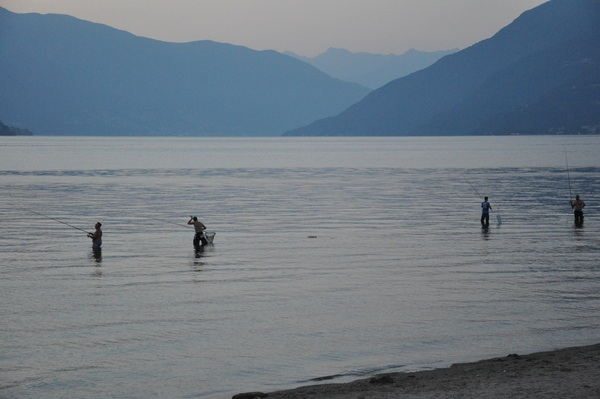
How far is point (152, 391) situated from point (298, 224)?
30026mm

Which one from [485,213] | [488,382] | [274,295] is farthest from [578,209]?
[488,382]

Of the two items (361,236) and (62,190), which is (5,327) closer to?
(361,236)

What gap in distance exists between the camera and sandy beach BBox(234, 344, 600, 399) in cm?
1516

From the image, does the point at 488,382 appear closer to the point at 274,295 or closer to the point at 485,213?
the point at 274,295

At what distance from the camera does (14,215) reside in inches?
2047

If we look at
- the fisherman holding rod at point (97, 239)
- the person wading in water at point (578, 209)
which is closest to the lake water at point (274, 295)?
the fisherman holding rod at point (97, 239)

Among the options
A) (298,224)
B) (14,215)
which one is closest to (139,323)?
(298,224)

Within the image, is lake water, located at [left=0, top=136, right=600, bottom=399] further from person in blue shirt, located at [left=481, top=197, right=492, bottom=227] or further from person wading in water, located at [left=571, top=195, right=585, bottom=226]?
person wading in water, located at [left=571, top=195, right=585, bottom=226]

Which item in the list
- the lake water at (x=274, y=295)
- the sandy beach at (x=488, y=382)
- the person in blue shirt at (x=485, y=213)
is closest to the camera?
the sandy beach at (x=488, y=382)

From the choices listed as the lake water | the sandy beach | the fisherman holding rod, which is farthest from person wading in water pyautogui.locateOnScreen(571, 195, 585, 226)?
the sandy beach

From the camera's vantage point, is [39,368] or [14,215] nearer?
[39,368]

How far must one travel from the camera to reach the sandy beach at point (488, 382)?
15.2 m

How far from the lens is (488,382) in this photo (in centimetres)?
1600

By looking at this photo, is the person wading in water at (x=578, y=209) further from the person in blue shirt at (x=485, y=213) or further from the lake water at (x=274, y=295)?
the person in blue shirt at (x=485, y=213)
